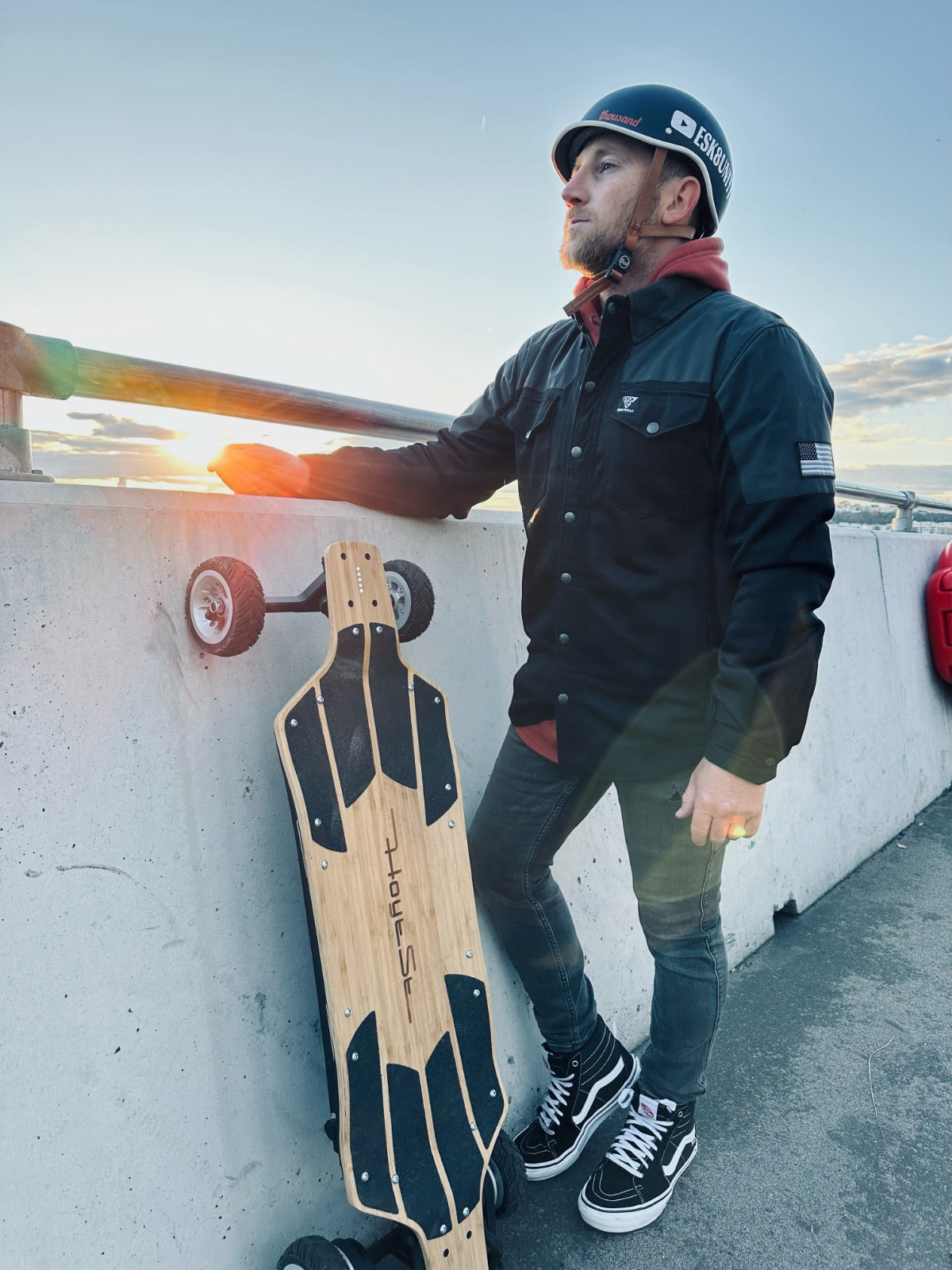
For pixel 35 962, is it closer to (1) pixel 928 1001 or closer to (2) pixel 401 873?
(2) pixel 401 873

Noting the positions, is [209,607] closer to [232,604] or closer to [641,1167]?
[232,604]

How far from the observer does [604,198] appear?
193cm

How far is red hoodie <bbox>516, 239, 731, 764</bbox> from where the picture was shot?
189cm

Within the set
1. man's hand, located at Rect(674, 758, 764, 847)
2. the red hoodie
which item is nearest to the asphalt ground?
man's hand, located at Rect(674, 758, 764, 847)

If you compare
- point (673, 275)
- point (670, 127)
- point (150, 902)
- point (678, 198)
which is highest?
point (670, 127)

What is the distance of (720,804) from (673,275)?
1087 millimetres

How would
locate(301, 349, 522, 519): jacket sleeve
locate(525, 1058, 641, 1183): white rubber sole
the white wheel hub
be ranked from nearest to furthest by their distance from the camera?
1. the white wheel hub
2. locate(301, 349, 522, 519): jacket sleeve
3. locate(525, 1058, 641, 1183): white rubber sole

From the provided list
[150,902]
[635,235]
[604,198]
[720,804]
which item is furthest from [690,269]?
[150,902]

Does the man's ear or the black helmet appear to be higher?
the black helmet

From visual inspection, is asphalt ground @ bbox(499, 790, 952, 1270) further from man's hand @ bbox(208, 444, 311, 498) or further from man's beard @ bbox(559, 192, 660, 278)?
man's beard @ bbox(559, 192, 660, 278)

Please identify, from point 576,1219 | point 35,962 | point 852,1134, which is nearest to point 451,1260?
point 576,1219

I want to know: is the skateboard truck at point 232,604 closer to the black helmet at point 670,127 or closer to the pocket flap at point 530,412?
the pocket flap at point 530,412

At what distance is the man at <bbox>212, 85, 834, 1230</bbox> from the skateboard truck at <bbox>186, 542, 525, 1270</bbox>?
28 cm

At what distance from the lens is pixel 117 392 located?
1743mm
